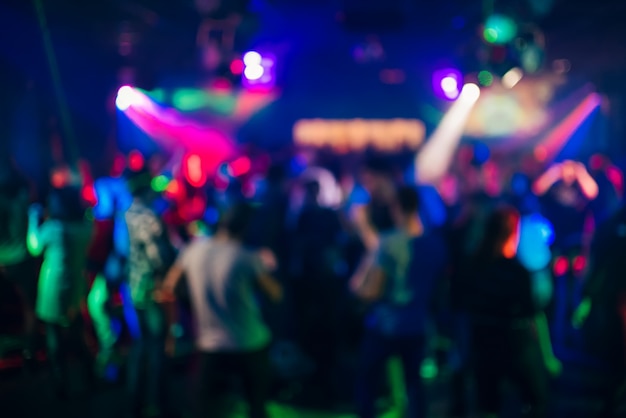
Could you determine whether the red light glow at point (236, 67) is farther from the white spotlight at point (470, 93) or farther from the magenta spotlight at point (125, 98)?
the white spotlight at point (470, 93)

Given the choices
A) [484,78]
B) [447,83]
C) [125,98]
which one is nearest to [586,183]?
[484,78]

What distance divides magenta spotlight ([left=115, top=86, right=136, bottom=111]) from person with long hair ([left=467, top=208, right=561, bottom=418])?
24.5 ft

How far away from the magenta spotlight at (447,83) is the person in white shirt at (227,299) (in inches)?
294

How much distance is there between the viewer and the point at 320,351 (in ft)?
14.5

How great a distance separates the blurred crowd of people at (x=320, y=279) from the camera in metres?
2.83

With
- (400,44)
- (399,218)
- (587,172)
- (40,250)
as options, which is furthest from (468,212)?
(400,44)

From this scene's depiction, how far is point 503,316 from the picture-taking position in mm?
2824

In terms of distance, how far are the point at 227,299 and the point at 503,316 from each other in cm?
128

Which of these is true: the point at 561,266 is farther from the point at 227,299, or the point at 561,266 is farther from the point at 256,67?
the point at 256,67

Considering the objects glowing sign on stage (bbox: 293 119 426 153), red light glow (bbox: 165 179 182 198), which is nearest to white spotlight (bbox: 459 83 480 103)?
glowing sign on stage (bbox: 293 119 426 153)

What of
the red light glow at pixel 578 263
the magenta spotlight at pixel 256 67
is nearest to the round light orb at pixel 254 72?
the magenta spotlight at pixel 256 67

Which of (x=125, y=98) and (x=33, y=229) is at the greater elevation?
(x=125, y=98)

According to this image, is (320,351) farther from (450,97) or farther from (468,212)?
(450,97)

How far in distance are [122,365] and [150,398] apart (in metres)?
1.03
